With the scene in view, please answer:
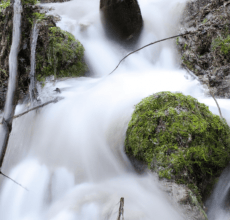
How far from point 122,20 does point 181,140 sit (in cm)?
450

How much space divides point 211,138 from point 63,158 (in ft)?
6.98

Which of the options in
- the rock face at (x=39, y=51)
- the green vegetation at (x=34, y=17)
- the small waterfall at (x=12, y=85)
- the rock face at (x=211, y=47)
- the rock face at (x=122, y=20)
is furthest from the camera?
the rock face at (x=122, y=20)

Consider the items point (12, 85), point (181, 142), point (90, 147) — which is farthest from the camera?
point (90, 147)

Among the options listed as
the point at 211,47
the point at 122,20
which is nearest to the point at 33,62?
the point at 122,20

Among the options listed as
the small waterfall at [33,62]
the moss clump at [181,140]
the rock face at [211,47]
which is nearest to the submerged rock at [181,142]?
the moss clump at [181,140]

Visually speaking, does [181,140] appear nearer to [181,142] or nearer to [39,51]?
[181,142]

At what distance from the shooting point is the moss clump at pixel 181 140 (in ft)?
7.29

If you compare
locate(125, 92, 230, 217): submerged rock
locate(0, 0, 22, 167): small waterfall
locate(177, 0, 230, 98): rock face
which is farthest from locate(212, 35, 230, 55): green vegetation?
locate(0, 0, 22, 167): small waterfall

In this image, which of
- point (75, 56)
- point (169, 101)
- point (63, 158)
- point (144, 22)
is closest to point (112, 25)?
point (144, 22)

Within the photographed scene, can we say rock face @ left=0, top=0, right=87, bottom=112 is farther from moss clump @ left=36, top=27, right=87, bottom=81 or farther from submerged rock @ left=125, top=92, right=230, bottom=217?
submerged rock @ left=125, top=92, right=230, bottom=217

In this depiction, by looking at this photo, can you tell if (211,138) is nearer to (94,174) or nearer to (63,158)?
(94,174)

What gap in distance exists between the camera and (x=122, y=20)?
5613 millimetres

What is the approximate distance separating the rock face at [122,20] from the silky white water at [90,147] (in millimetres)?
781

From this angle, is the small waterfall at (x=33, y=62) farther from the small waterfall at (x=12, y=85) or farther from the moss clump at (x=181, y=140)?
the moss clump at (x=181, y=140)
